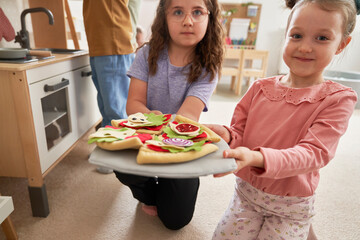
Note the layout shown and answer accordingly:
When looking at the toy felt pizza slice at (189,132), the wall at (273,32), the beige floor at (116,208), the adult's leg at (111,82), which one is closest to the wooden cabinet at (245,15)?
the wall at (273,32)

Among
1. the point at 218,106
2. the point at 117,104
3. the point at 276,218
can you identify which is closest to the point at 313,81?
the point at 276,218

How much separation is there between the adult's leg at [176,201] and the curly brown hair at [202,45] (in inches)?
14.8

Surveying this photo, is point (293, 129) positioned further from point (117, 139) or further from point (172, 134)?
point (117, 139)

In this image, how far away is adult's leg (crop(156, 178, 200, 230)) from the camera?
3.08 ft

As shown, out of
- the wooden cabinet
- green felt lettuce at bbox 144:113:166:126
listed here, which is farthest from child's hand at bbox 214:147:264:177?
the wooden cabinet

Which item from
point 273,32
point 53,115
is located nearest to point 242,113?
point 53,115

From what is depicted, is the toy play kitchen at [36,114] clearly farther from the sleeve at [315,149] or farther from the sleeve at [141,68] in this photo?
the sleeve at [315,149]

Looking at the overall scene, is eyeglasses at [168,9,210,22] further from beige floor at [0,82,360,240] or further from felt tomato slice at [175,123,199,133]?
beige floor at [0,82,360,240]

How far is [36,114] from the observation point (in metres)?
0.93

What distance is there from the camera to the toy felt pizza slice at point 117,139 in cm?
52

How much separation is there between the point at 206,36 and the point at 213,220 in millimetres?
720

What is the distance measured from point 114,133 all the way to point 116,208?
2.08ft

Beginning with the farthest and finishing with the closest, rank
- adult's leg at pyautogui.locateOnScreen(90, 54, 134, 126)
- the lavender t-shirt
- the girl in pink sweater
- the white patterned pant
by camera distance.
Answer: adult's leg at pyautogui.locateOnScreen(90, 54, 134, 126) < the lavender t-shirt < the white patterned pant < the girl in pink sweater

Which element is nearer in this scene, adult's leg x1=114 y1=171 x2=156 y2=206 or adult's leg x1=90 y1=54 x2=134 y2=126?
adult's leg x1=114 y1=171 x2=156 y2=206
